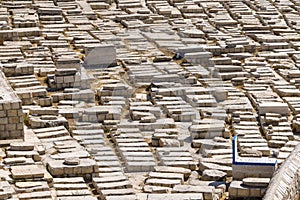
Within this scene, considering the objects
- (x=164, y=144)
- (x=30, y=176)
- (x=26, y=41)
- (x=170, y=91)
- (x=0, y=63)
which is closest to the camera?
(x=30, y=176)

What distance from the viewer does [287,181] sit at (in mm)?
17938

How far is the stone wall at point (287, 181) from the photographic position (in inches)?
680

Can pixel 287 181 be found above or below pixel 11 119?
above

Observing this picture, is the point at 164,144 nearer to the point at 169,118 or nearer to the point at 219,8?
the point at 169,118

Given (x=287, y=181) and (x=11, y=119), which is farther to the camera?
(x=11, y=119)

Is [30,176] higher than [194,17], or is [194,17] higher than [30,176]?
[30,176]

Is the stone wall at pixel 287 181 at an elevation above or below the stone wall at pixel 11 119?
above

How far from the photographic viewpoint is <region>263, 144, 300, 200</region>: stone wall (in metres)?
17.3

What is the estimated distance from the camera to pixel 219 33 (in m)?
31.3

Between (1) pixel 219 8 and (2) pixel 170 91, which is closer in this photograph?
(2) pixel 170 91

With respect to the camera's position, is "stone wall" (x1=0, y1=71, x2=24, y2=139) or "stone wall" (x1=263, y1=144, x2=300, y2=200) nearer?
"stone wall" (x1=263, y1=144, x2=300, y2=200)

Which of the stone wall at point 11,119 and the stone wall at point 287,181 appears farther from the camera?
the stone wall at point 11,119

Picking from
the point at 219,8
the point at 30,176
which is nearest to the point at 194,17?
the point at 219,8

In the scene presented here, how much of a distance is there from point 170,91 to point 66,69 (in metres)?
2.83
